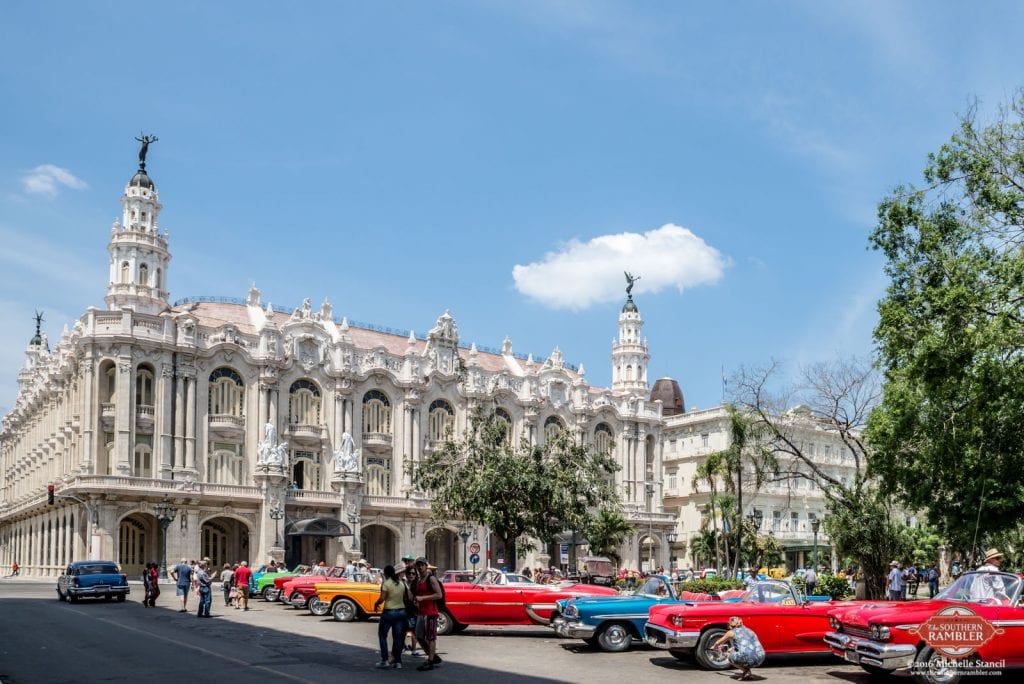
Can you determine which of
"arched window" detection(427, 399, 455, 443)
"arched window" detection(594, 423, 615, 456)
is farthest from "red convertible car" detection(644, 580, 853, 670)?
"arched window" detection(594, 423, 615, 456)

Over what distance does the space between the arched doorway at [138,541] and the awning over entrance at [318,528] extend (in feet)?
23.4

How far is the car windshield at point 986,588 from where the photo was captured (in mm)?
15359

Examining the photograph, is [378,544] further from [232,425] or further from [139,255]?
[139,255]

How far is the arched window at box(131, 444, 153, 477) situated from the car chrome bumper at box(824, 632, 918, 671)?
48.5 metres

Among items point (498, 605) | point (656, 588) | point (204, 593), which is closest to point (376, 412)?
point (204, 593)

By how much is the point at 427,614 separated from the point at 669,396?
87576mm

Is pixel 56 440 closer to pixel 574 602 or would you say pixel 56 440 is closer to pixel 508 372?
pixel 508 372

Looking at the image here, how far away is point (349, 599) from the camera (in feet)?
88.9

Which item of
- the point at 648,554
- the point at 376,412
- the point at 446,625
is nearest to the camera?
the point at 446,625

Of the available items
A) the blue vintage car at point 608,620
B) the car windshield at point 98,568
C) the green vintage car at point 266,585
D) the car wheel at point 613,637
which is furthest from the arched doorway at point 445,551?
the car wheel at point 613,637

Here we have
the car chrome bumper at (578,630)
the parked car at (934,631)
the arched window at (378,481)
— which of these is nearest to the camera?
the parked car at (934,631)

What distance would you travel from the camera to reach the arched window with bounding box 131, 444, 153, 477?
5762cm

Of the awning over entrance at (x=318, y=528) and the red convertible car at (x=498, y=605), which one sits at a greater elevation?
the red convertible car at (x=498, y=605)

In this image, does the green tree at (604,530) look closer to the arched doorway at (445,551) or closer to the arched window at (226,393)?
the arched doorway at (445,551)
